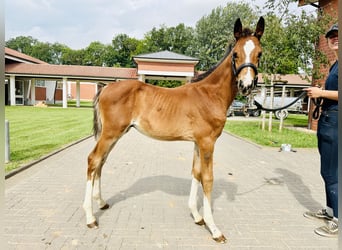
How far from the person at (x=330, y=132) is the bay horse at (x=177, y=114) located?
110cm

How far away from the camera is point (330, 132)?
313cm

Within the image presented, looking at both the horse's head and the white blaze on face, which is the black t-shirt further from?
the white blaze on face

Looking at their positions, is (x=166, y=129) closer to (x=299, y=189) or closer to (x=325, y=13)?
(x=299, y=189)

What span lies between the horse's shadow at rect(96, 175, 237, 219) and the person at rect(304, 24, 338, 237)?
1.52 m

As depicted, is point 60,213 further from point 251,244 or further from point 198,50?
point 198,50

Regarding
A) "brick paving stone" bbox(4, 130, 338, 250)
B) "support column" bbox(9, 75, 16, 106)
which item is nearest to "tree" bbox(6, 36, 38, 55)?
"support column" bbox(9, 75, 16, 106)

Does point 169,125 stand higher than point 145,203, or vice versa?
point 169,125

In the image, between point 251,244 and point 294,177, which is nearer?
point 251,244

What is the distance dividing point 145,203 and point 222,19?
56742 millimetres

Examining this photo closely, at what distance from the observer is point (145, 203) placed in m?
4.11

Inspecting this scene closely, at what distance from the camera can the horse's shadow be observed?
4.43 metres

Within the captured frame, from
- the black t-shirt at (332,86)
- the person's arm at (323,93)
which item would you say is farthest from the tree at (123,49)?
the person's arm at (323,93)

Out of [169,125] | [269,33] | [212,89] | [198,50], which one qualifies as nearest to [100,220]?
[169,125]

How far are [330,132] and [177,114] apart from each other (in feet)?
6.27
